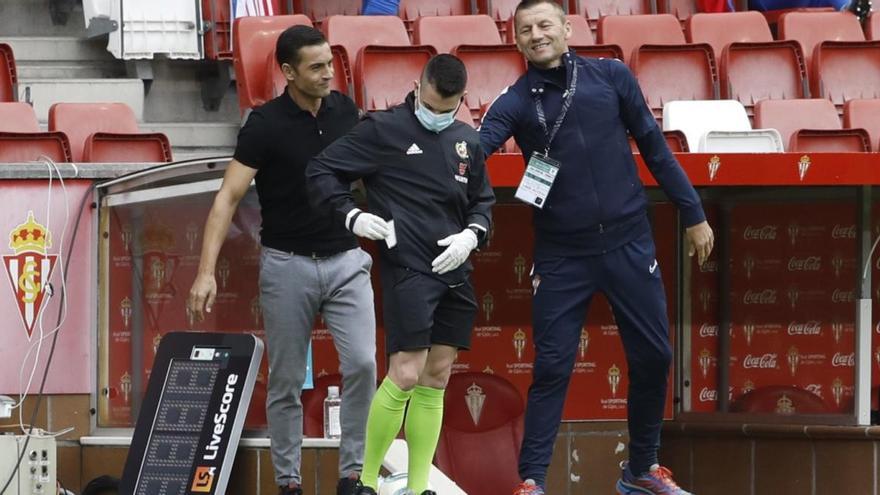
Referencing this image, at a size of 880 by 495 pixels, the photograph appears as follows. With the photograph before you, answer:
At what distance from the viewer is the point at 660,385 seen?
257 inches

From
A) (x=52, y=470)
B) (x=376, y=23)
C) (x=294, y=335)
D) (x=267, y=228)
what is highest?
(x=376, y=23)

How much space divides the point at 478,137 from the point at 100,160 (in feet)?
9.40

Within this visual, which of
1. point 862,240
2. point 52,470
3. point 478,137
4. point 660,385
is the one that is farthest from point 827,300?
point 52,470

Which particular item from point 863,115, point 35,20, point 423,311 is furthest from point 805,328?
point 35,20

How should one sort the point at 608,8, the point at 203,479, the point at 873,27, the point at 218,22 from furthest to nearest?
the point at 608,8 < the point at 873,27 < the point at 218,22 < the point at 203,479

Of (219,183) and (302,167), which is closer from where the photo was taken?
(302,167)

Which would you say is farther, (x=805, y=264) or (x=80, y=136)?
(x=805, y=264)

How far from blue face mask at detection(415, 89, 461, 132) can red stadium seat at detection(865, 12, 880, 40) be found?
5.67 m

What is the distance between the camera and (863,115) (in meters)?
9.44

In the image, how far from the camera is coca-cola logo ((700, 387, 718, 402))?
29.4ft

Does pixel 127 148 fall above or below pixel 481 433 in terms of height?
above

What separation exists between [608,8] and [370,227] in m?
6.00

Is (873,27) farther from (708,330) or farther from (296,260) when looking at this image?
(296,260)

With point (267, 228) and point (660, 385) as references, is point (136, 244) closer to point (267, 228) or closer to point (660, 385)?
point (267, 228)
